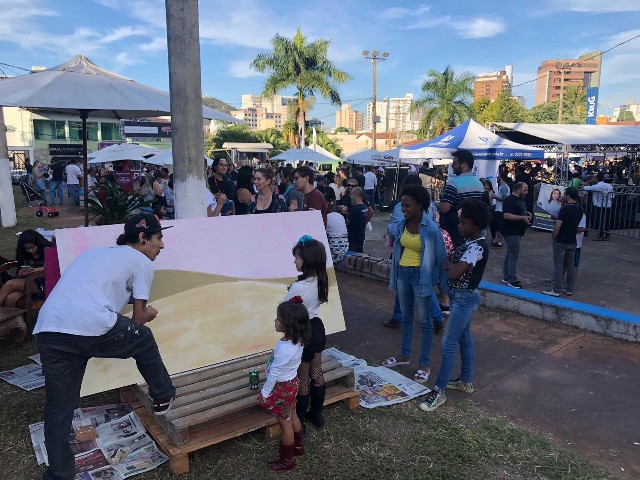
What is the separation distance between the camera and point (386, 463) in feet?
10.6

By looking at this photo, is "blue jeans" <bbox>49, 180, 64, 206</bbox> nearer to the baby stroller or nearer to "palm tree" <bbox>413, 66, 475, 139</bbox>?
the baby stroller

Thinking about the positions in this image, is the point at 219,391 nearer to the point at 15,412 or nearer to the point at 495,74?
the point at 15,412

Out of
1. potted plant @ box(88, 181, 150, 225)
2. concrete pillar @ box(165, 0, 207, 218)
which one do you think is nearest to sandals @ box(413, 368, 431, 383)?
concrete pillar @ box(165, 0, 207, 218)

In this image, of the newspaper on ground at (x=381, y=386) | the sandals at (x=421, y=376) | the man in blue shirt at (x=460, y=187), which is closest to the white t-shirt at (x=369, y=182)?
the man in blue shirt at (x=460, y=187)

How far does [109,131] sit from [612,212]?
189ft

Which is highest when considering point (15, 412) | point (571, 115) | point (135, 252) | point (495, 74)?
point (495, 74)

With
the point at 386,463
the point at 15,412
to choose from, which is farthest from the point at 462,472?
the point at 15,412

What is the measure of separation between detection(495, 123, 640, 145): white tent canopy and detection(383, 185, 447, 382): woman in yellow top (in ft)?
41.8

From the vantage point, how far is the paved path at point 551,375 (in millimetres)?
3572

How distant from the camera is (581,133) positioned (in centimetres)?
1723

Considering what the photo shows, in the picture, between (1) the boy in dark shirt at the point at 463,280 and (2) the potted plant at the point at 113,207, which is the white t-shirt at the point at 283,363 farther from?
(2) the potted plant at the point at 113,207

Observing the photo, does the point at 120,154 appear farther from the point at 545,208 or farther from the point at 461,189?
the point at 461,189

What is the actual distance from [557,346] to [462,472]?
2667 millimetres

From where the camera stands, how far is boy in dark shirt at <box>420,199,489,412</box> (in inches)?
145
